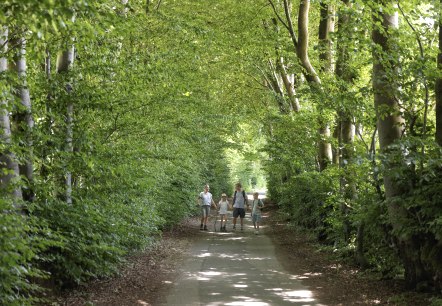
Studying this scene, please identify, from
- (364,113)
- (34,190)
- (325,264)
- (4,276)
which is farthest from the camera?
(325,264)

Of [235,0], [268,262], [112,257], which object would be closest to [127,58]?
[112,257]

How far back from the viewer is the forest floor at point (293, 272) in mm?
8375

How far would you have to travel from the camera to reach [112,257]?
9328 mm

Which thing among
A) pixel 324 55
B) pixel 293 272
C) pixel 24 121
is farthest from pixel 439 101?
pixel 324 55

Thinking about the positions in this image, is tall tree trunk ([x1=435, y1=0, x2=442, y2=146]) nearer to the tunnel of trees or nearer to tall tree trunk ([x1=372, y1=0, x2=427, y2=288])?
the tunnel of trees

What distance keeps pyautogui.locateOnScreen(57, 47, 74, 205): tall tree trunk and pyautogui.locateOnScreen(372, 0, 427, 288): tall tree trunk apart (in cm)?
536

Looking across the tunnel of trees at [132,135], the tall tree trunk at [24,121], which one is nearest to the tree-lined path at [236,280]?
the tunnel of trees at [132,135]

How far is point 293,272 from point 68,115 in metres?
6.14

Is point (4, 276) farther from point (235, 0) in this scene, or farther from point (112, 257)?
point (235, 0)

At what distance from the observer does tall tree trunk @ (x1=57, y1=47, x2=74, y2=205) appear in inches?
339

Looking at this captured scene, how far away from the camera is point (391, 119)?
29.9 feet

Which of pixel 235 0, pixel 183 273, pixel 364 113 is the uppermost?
pixel 235 0

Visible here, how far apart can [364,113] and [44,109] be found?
651cm

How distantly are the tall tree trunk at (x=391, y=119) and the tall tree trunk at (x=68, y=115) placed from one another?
211 inches
